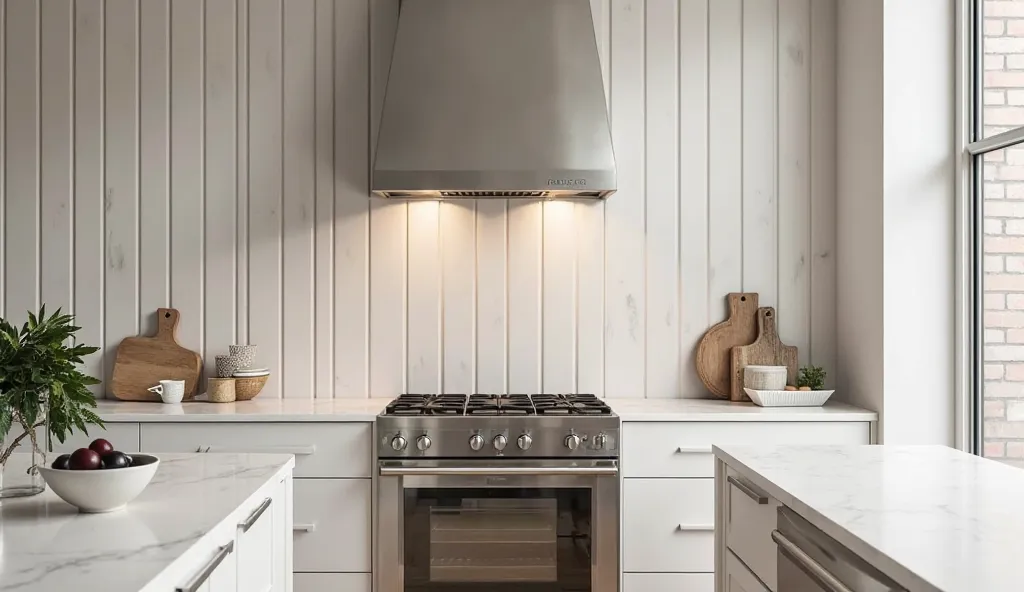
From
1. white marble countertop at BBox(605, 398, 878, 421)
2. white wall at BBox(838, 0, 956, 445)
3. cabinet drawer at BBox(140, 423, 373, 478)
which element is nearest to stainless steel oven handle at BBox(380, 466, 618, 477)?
cabinet drawer at BBox(140, 423, 373, 478)

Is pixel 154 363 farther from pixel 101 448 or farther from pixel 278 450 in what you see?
pixel 101 448

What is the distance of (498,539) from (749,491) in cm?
117

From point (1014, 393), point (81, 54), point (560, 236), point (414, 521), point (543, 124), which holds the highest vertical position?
point (81, 54)

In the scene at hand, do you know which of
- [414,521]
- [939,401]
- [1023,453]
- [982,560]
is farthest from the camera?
[939,401]

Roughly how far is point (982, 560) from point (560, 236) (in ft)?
7.85

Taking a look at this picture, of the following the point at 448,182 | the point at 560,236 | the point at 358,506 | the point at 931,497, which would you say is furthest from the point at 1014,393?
the point at 358,506

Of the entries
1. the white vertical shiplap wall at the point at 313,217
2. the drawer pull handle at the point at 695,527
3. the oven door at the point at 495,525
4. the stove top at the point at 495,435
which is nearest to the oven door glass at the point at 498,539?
the oven door at the point at 495,525

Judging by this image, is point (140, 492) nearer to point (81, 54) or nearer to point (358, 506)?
point (358, 506)

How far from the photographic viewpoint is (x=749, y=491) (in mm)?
1950

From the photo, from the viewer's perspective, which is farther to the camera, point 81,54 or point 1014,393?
point 81,54

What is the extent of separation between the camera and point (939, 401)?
3.09 meters

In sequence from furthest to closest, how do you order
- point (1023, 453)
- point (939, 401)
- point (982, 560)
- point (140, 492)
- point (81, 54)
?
1. point (81, 54)
2. point (939, 401)
3. point (1023, 453)
4. point (140, 492)
5. point (982, 560)

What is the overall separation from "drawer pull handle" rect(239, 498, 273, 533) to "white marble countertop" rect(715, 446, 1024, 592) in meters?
1.08

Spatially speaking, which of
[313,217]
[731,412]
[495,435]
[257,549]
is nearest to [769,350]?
[731,412]
